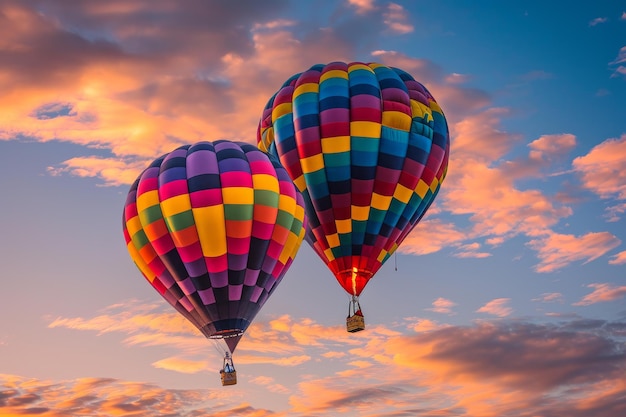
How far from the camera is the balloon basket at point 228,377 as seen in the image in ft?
123

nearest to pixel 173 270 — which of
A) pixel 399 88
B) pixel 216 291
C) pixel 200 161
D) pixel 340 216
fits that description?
pixel 216 291

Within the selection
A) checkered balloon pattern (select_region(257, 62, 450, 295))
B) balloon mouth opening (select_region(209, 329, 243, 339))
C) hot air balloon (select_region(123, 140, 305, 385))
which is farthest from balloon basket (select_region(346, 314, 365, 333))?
balloon mouth opening (select_region(209, 329, 243, 339))

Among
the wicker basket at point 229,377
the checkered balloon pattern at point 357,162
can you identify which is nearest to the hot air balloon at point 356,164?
the checkered balloon pattern at point 357,162

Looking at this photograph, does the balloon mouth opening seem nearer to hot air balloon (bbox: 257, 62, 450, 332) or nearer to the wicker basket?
the wicker basket

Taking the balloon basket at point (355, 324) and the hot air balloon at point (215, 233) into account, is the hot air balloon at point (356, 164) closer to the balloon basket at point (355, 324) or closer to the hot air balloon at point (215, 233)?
the balloon basket at point (355, 324)

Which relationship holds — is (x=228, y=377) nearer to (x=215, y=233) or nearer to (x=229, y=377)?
(x=229, y=377)

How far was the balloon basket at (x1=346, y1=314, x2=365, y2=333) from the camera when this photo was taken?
3962 cm

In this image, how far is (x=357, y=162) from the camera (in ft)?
135

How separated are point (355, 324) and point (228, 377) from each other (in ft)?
17.2

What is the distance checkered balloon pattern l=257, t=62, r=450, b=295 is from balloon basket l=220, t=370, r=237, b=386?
234 inches

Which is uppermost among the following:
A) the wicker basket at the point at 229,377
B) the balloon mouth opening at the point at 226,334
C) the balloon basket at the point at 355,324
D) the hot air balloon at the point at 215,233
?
the hot air balloon at the point at 215,233

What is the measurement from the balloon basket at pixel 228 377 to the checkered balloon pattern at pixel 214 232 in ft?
2.99

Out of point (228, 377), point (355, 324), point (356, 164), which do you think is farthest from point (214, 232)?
point (356, 164)

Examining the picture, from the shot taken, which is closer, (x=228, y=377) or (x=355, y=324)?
(x=228, y=377)
